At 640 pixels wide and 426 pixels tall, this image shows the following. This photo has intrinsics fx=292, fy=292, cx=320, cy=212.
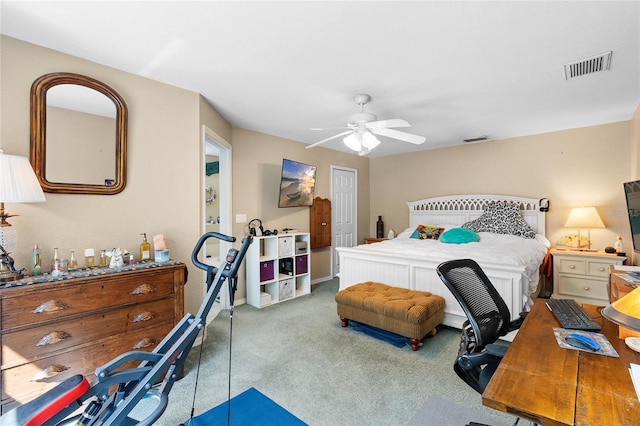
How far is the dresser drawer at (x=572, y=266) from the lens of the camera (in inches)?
145

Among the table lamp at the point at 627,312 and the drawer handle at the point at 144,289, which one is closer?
the table lamp at the point at 627,312

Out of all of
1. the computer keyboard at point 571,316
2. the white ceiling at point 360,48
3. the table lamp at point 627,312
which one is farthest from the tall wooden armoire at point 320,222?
the table lamp at point 627,312

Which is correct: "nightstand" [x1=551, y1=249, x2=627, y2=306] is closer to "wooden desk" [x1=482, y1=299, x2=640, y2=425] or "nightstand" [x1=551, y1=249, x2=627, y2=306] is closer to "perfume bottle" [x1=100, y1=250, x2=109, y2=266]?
"wooden desk" [x1=482, y1=299, x2=640, y2=425]

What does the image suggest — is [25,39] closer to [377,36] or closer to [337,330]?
[377,36]

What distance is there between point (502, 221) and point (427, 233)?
3.54 feet

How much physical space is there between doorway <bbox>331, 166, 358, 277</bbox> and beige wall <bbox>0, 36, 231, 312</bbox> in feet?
9.47

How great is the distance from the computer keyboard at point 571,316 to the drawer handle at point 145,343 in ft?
8.58

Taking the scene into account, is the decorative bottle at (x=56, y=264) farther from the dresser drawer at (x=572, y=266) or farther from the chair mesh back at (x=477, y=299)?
the dresser drawer at (x=572, y=266)

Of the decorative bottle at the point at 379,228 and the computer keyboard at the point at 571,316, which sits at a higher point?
the decorative bottle at the point at 379,228

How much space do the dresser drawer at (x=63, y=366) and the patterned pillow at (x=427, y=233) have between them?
3.90m

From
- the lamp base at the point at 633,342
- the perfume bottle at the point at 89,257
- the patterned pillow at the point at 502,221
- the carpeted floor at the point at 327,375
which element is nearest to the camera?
the lamp base at the point at 633,342

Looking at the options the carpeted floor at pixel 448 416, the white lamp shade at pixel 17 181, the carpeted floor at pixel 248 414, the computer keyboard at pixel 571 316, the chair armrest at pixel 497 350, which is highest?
the white lamp shade at pixel 17 181

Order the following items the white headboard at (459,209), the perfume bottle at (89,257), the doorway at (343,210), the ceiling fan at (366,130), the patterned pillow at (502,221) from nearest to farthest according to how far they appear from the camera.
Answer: the perfume bottle at (89,257), the ceiling fan at (366,130), the patterned pillow at (502,221), the white headboard at (459,209), the doorway at (343,210)

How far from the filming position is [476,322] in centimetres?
152
